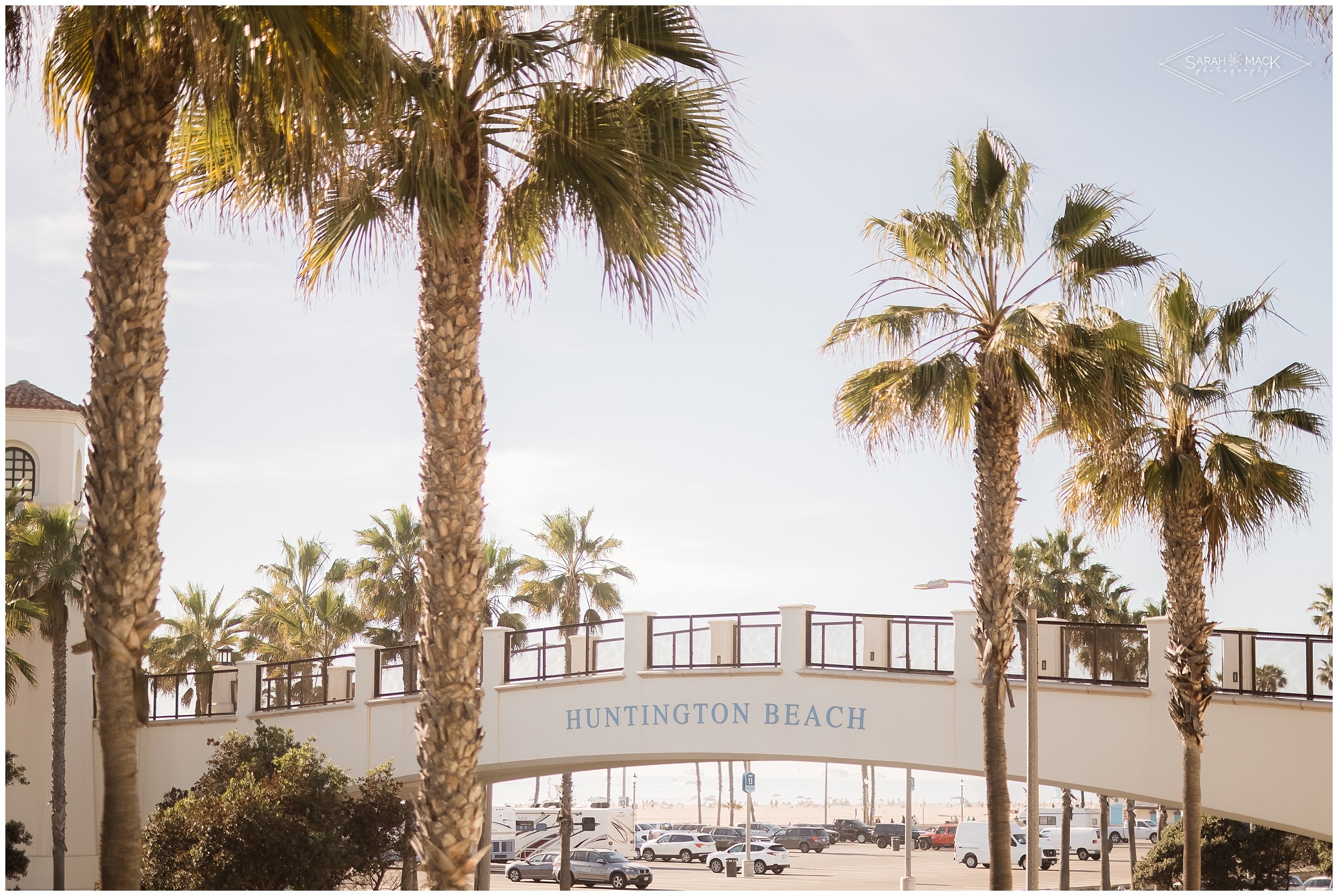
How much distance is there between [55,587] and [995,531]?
22.2m

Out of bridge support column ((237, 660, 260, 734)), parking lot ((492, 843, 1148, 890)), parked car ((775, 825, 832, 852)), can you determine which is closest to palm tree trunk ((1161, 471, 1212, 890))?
parking lot ((492, 843, 1148, 890))

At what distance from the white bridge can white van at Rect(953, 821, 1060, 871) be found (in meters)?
28.1

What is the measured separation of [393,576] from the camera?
40.5 metres

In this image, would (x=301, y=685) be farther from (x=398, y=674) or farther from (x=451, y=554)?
(x=451, y=554)

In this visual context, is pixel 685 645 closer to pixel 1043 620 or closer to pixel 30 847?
pixel 1043 620

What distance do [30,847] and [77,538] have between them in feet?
24.0

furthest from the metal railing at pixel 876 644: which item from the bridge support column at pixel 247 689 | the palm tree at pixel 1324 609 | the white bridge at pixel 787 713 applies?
the palm tree at pixel 1324 609

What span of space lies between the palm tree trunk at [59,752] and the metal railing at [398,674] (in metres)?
7.20

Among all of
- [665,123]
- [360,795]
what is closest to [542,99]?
[665,123]

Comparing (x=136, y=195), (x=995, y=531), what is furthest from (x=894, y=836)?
(x=136, y=195)

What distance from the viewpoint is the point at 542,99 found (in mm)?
10523

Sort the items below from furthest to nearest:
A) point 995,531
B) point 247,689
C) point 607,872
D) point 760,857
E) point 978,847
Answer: point 978,847, point 760,857, point 607,872, point 247,689, point 995,531

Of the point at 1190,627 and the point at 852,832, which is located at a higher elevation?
the point at 1190,627

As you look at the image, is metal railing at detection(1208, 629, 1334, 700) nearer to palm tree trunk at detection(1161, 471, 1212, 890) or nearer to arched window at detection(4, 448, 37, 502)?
palm tree trunk at detection(1161, 471, 1212, 890)
